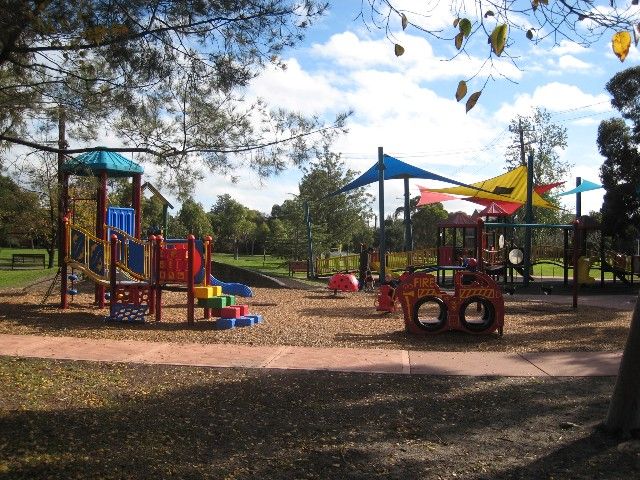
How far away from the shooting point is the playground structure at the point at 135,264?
38.1ft

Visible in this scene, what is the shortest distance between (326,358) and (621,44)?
5206mm

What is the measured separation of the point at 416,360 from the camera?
8.09m

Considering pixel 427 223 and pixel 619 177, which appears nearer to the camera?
pixel 619 177

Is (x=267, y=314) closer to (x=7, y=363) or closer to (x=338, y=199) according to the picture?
(x=7, y=363)

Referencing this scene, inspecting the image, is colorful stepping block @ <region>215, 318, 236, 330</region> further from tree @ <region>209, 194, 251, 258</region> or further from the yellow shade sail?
tree @ <region>209, 194, 251, 258</region>

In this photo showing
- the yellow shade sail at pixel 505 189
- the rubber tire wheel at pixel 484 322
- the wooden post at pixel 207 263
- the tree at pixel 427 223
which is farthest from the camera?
the tree at pixel 427 223

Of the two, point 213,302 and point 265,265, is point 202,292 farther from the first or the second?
point 265,265

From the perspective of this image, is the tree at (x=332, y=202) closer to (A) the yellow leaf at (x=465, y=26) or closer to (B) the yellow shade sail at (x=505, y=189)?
(B) the yellow shade sail at (x=505, y=189)

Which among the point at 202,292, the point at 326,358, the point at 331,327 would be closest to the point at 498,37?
the point at 326,358

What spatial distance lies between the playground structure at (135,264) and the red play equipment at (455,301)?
2.79 meters

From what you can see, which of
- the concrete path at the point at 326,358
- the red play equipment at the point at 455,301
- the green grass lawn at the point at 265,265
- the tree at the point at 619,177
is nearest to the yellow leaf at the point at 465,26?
the concrete path at the point at 326,358

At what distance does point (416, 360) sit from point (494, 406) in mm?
2289

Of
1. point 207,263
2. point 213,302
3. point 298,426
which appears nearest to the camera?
point 298,426

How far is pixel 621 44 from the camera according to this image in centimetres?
396
